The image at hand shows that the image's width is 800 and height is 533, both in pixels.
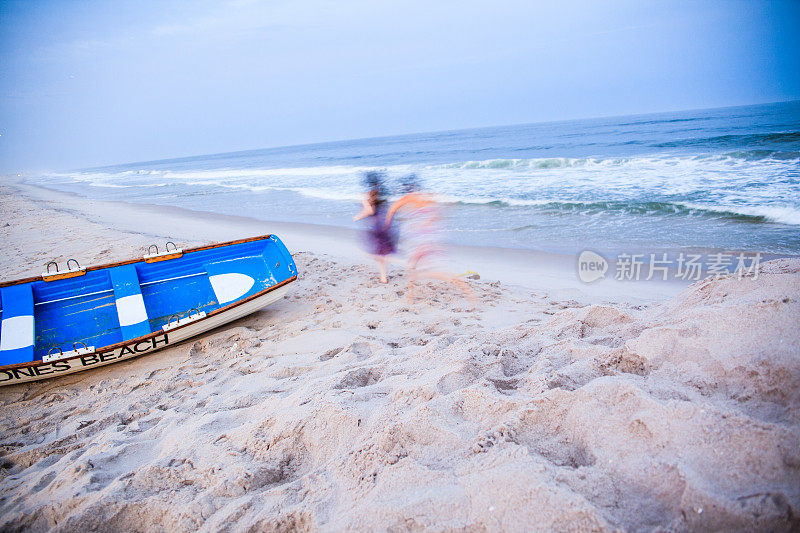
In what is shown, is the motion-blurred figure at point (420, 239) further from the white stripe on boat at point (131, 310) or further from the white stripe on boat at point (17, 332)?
the white stripe on boat at point (17, 332)

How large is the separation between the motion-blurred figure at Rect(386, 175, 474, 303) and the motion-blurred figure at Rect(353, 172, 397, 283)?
134mm

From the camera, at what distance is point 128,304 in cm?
464

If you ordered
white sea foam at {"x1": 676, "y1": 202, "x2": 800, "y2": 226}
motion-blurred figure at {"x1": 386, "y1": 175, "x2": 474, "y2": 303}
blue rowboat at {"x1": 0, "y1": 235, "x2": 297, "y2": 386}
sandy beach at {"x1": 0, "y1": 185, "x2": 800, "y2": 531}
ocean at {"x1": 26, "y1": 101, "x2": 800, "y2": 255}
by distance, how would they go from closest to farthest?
sandy beach at {"x1": 0, "y1": 185, "x2": 800, "y2": 531} → blue rowboat at {"x1": 0, "y1": 235, "x2": 297, "y2": 386} → motion-blurred figure at {"x1": 386, "y1": 175, "x2": 474, "y2": 303} → white sea foam at {"x1": 676, "y1": 202, "x2": 800, "y2": 226} → ocean at {"x1": 26, "y1": 101, "x2": 800, "y2": 255}

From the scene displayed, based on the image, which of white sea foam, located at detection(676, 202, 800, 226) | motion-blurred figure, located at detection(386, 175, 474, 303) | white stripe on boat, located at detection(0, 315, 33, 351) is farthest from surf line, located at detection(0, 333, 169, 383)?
white sea foam, located at detection(676, 202, 800, 226)

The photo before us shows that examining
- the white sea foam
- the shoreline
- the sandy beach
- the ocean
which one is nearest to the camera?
the sandy beach

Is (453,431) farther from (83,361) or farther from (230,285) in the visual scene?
(230,285)

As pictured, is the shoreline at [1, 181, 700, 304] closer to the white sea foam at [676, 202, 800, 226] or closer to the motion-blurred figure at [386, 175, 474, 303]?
the motion-blurred figure at [386, 175, 474, 303]

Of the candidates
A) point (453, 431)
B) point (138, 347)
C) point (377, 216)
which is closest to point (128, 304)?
point (138, 347)

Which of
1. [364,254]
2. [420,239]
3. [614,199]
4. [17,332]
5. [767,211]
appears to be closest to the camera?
[17,332]

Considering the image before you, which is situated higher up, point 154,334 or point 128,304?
point 128,304

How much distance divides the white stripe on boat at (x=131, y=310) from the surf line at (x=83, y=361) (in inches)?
17.9

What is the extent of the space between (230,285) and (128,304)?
114cm

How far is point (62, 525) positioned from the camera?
6.45ft

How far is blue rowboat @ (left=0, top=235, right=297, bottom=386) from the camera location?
3963 millimetres
